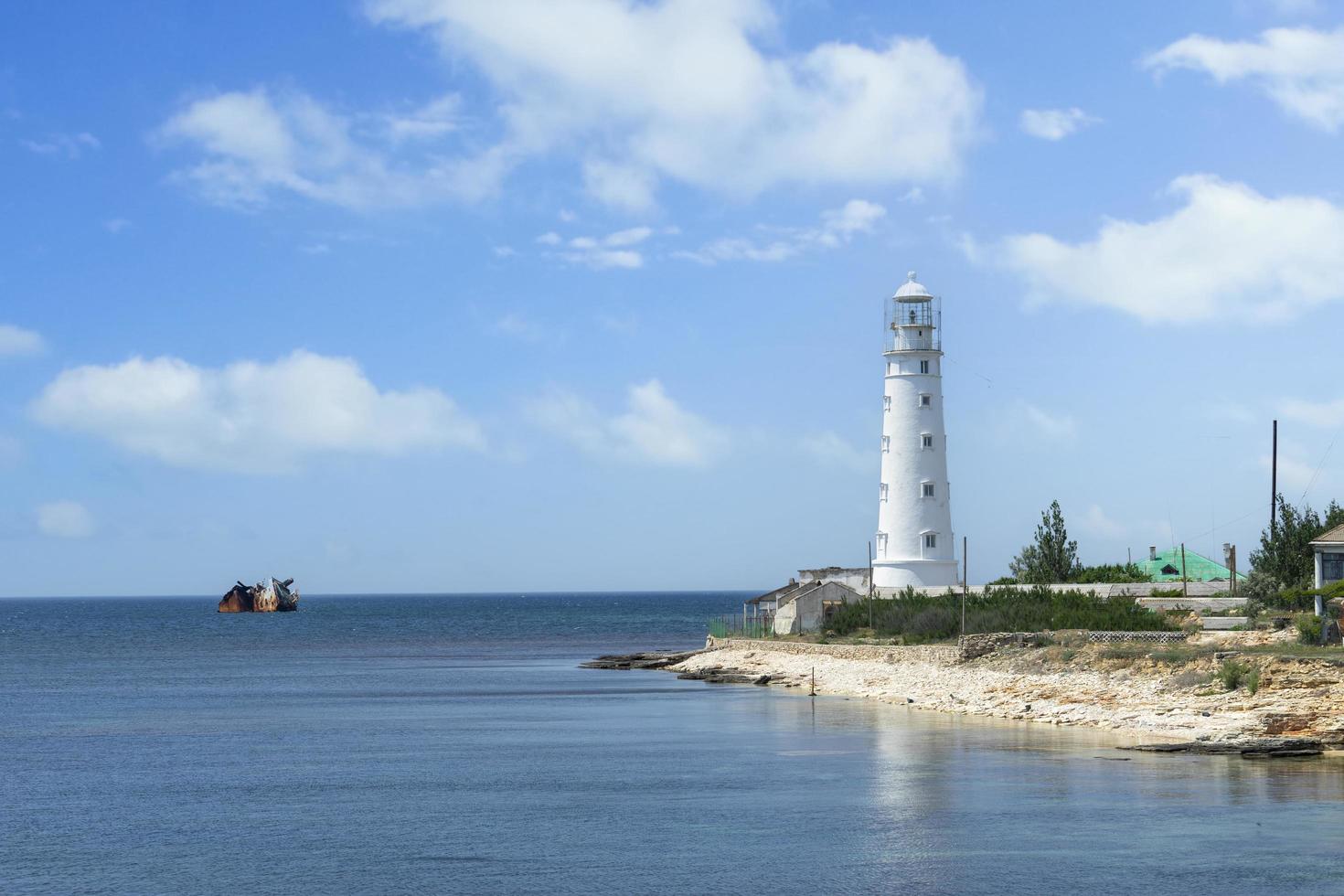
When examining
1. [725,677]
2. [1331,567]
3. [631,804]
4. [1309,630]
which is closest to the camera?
[631,804]

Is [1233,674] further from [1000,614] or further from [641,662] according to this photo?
[641,662]

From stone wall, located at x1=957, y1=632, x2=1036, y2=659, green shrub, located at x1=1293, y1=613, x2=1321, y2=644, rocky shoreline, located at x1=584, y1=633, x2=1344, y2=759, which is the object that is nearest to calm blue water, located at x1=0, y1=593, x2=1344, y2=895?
rocky shoreline, located at x1=584, y1=633, x2=1344, y2=759

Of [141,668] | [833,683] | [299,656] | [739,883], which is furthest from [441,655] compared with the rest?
[739,883]

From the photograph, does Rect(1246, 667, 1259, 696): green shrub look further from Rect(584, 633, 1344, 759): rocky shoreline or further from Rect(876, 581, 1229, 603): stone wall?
Rect(876, 581, 1229, 603): stone wall

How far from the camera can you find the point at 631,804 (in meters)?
28.7

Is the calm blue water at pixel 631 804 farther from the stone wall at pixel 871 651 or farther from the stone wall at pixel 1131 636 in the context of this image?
the stone wall at pixel 1131 636

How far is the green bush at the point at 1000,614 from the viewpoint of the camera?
Answer: 5038cm

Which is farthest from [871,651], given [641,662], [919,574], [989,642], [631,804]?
[631,804]

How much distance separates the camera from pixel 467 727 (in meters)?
43.7

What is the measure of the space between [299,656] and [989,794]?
7027cm

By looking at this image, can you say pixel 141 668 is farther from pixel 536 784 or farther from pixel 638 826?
pixel 638 826

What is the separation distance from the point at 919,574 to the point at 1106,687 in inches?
809

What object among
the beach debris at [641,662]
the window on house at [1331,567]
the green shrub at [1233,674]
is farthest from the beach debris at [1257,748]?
the beach debris at [641,662]

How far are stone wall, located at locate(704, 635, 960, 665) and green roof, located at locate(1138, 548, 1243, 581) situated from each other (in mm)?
19070
